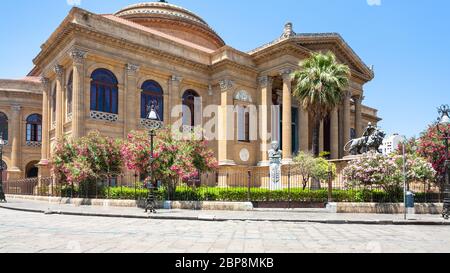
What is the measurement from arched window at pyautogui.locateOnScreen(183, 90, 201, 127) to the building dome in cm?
979

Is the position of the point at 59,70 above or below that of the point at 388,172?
above

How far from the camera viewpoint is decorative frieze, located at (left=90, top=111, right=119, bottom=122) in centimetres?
3052

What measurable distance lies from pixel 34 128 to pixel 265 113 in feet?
80.2

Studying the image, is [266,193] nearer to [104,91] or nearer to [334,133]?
[104,91]

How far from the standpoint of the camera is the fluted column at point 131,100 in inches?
1266

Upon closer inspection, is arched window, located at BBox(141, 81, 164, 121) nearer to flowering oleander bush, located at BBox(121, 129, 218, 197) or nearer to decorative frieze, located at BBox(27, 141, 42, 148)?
flowering oleander bush, located at BBox(121, 129, 218, 197)

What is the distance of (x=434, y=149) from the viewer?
2283cm

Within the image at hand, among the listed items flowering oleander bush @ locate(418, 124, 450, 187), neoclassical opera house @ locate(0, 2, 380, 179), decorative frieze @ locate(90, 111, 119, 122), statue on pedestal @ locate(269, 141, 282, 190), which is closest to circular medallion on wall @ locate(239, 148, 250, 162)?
neoclassical opera house @ locate(0, 2, 380, 179)

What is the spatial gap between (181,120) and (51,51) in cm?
1193

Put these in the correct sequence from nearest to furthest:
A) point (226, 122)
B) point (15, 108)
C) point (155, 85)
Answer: point (155, 85) → point (226, 122) → point (15, 108)

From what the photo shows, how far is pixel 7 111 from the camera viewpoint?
41.4 metres

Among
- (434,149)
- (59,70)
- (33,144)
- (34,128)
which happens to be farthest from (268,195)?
(34,128)
